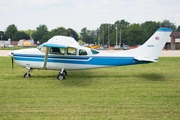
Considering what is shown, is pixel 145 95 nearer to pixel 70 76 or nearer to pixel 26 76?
pixel 70 76

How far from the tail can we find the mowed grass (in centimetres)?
102

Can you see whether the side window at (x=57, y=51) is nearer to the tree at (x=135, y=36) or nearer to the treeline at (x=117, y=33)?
the treeline at (x=117, y=33)

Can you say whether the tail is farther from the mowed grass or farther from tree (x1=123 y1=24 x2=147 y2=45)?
tree (x1=123 y1=24 x2=147 y2=45)

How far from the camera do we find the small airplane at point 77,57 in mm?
11531

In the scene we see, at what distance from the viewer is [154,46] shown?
11.7 m

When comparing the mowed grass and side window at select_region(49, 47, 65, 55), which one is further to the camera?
side window at select_region(49, 47, 65, 55)

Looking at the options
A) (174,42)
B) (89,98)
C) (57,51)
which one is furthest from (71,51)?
(174,42)

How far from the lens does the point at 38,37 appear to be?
11700cm

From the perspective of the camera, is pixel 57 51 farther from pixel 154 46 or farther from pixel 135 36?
pixel 135 36

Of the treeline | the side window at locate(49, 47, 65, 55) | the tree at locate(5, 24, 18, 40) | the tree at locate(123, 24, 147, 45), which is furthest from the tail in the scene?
the tree at locate(5, 24, 18, 40)

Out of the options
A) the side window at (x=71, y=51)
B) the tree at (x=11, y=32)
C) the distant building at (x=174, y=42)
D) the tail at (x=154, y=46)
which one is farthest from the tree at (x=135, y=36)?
the side window at (x=71, y=51)

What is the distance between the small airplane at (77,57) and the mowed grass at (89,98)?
634 mm

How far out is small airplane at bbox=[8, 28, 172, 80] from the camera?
1153 cm

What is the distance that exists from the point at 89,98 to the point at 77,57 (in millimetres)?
4021
